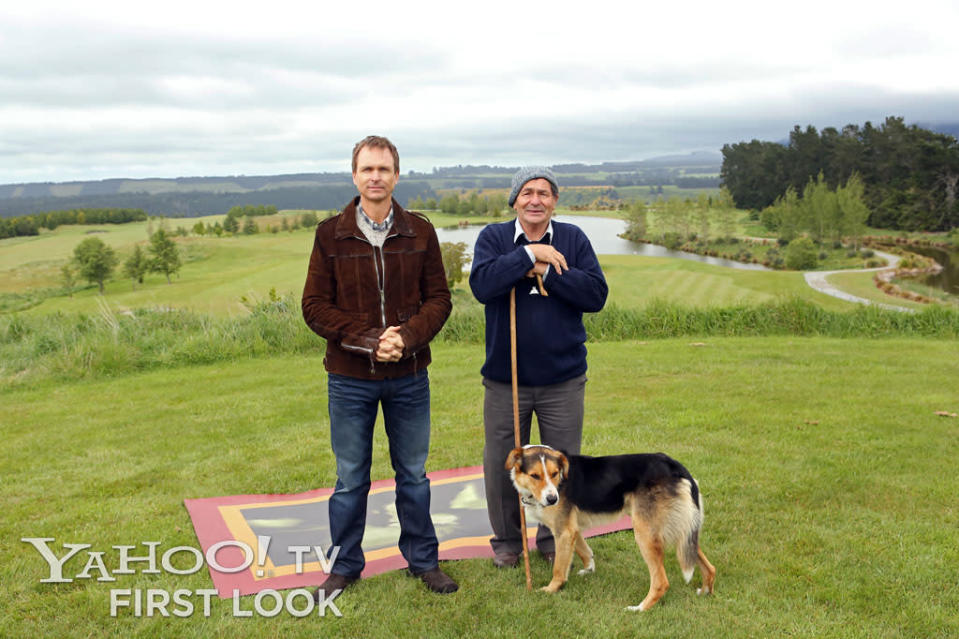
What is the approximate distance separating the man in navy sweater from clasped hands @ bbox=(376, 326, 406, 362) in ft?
1.70

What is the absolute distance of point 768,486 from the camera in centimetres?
532

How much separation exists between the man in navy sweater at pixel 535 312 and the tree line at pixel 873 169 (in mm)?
74498

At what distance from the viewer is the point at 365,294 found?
358 cm

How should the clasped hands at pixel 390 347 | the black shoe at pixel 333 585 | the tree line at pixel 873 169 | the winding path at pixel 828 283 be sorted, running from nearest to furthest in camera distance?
the clasped hands at pixel 390 347, the black shoe at pixel 333 585, the winding path at pixel 828 283, the tree line at pixel 873 169

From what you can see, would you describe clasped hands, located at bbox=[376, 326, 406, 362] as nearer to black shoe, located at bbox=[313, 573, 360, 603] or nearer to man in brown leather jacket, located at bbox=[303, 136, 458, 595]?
man in brown leather jacket, located at bbox=[303, 136, 458, 595]

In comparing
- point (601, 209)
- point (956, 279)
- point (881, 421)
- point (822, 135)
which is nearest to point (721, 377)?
point (881, 421)

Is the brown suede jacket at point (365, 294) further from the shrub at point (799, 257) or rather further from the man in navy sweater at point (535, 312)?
the shrub at point (799, 257)

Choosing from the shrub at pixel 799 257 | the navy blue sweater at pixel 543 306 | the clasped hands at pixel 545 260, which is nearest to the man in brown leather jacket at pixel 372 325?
the navy blue sweater at pixel 543 306

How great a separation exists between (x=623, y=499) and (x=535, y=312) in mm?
1126

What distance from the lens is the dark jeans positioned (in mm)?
3951

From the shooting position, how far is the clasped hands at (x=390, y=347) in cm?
346

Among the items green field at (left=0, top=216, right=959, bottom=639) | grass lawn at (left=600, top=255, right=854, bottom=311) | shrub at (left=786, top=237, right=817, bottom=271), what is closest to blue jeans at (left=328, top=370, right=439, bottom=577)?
green field at (left=0, top=216, right=959, bottom=639)

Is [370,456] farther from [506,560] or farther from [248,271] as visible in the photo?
[248,271]

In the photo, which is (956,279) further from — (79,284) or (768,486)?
(79,284)
